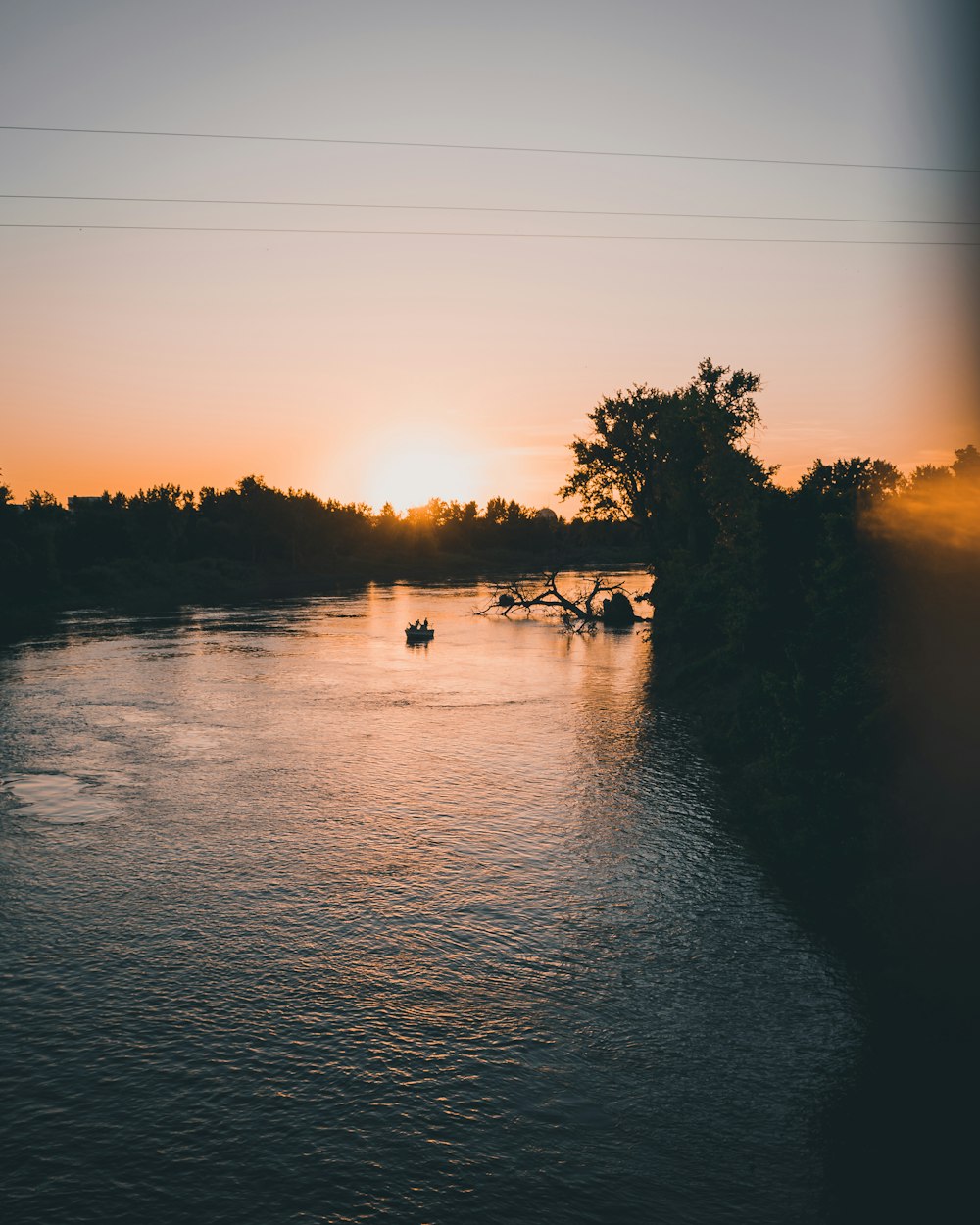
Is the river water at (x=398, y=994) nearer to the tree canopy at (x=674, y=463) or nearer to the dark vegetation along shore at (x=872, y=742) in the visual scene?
the dark vegetation along shore at (x=872, y=742)

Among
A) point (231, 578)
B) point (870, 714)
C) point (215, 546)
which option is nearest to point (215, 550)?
point (215, 546)

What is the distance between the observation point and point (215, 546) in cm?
15075

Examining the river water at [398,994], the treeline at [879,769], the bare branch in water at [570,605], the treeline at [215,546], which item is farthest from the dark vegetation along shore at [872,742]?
the treeline at [215,546]

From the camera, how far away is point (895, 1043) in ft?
50.9

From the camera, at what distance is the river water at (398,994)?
40.6ft

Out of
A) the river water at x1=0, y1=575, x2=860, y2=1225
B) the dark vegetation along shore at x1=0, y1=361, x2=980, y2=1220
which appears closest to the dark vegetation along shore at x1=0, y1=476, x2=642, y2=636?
the dark vegetation along shore at x1=0, y1=361, x2=980, y2=1220

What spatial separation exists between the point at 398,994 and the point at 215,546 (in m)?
142

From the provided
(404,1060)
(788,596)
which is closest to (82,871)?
(404,1060)

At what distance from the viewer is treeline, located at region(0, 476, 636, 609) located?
91062 millimetres

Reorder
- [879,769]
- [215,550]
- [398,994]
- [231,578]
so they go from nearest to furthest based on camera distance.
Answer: [398,994] < [879,769] < [231,578] < [215,550]

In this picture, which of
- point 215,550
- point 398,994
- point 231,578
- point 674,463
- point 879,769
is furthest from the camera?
point 215,550

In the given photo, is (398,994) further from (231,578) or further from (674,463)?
(231,578)

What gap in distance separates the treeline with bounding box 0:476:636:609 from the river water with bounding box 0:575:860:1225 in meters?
59.7

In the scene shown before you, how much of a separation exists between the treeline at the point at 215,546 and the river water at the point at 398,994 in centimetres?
5971
